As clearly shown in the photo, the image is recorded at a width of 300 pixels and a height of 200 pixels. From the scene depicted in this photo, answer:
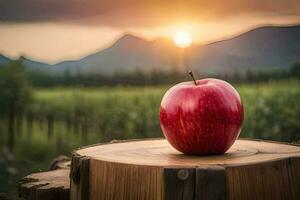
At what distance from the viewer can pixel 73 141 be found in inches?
173

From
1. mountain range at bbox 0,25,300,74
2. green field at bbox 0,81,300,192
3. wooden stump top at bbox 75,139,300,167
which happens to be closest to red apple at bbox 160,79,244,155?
wooden stump top at bbox 75,139,300,167

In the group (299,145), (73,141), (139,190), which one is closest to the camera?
(139,190)

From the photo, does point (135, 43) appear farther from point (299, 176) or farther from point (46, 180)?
point (299, 176)

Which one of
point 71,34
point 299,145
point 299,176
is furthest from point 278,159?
point 71,34

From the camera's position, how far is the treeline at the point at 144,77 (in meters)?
4.43

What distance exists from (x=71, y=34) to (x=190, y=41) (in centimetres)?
88

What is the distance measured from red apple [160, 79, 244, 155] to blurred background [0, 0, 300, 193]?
93.1 inches

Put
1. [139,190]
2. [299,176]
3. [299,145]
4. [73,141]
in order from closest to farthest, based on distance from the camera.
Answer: [139,190]
[299,176]
[299,145]
[73,141]

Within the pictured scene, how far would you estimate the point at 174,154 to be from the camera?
2.07 metres

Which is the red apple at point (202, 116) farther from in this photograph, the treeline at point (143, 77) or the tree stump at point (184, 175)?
the treeline at point (143, 77)

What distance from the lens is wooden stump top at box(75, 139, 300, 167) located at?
189 cm

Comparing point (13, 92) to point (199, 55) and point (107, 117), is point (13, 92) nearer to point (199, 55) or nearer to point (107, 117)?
point (107, 117)

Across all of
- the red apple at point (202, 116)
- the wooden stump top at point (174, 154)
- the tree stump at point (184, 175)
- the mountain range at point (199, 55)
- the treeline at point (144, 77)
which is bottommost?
the tree stump at point (184, 175)

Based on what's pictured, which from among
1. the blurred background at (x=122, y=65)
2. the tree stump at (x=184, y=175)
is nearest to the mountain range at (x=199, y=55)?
the blurred background at (x=122, y=65)
